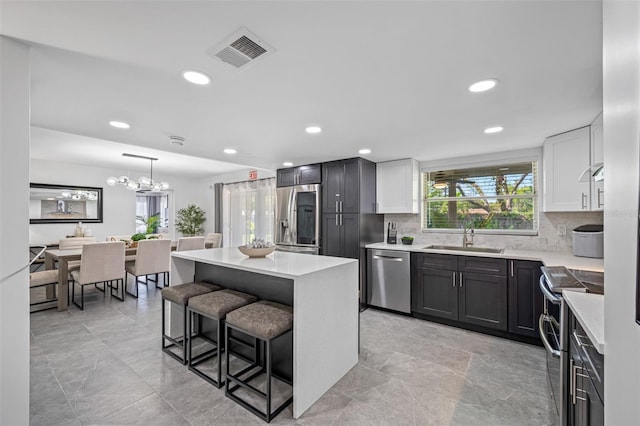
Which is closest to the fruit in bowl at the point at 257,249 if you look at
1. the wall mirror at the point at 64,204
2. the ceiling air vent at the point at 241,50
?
the ceiling air vent at the point at 241,50

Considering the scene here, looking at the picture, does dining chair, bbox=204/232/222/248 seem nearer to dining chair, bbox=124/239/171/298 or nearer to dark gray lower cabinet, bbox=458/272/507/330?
dining chair, bbox=124/239/171/298

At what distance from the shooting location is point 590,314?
1156 mm

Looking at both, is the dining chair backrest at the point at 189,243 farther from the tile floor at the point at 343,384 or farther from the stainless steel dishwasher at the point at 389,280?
the stainless steel dishwasher at the point at 389,280

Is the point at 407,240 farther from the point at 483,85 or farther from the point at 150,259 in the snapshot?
the point at 150,259

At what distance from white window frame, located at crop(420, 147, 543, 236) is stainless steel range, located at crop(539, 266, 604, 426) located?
1427 millimetres

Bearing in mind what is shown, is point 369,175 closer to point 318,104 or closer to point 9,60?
point 318,104

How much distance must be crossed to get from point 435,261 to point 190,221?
642 cm

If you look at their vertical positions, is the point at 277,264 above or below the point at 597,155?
below

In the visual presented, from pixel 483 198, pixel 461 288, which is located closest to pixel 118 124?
pixel 461 288

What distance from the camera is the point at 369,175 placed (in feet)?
13.7

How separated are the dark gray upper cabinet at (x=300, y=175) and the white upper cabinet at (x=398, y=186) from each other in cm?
96

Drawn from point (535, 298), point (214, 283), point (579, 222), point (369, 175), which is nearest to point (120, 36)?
point (214, 283)

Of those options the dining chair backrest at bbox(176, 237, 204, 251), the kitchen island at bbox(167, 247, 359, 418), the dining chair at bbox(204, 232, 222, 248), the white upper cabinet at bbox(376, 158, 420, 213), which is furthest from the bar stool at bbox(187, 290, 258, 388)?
the dining chair at bbox(204, 232, 222, 248)

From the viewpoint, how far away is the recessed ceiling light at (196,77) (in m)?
1.68
